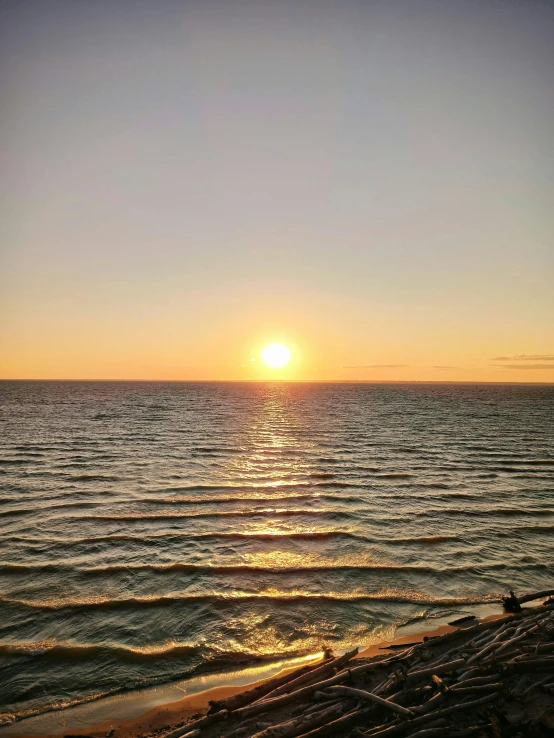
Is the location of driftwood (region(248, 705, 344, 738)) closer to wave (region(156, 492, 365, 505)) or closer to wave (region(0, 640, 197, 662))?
wave (region(0, 640, 197, 662))

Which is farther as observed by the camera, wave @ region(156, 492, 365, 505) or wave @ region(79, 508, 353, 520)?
wave @ region(156, 492, 365, 505)

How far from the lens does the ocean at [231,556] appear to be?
931 cm

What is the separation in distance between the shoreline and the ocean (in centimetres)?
29

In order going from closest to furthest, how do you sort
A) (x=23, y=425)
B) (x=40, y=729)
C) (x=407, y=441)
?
1. (x=40, y=729)
2. (x=407, y=441)
3. (x=23, y=425)

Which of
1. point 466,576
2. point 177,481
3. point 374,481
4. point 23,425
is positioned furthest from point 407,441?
point 23,425

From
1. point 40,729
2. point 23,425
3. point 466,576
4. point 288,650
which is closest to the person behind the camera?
point 40,729

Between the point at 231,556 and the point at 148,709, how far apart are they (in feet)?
22.1

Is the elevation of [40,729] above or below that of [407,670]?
below

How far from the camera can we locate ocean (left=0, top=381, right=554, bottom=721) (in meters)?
9.31

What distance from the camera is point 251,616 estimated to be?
1062cm

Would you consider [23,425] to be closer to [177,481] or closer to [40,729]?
[177,481]

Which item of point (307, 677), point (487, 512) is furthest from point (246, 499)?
point (307, 677)

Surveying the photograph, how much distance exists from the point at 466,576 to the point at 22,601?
12900mm

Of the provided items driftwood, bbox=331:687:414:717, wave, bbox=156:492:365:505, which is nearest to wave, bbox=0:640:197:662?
driftwood, bbox=331:687:414:717
